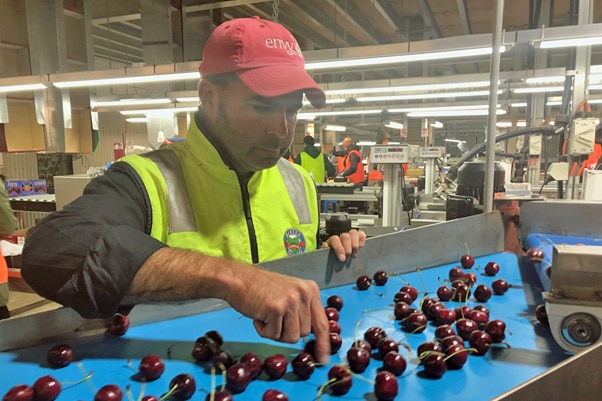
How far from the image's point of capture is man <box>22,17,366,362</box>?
81cm

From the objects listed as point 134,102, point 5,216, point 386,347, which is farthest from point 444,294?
point 134,102

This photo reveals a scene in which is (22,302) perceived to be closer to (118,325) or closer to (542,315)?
(118,325)

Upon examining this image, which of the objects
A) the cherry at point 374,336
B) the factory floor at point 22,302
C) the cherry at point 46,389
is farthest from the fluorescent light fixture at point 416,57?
the factory floor at point 22,302

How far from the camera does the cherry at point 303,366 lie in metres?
0.79

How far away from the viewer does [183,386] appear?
2.37 feet

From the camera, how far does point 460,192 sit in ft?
8.16

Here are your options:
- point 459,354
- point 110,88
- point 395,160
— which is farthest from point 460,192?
point 110,88

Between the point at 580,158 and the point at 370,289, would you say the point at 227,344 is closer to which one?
the point at 370,289

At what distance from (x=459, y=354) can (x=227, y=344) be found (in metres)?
0.48

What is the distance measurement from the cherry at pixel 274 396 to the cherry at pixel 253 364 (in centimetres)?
8

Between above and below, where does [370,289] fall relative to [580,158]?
below

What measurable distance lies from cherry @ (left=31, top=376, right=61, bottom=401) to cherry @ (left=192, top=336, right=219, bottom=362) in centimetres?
24

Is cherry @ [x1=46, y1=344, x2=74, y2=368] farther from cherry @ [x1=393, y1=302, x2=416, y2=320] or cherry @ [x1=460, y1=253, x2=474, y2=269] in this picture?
cherry @ [x1=460, y1=253, x2=474, y2=269]

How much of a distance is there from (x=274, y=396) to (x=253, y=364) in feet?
0.33
